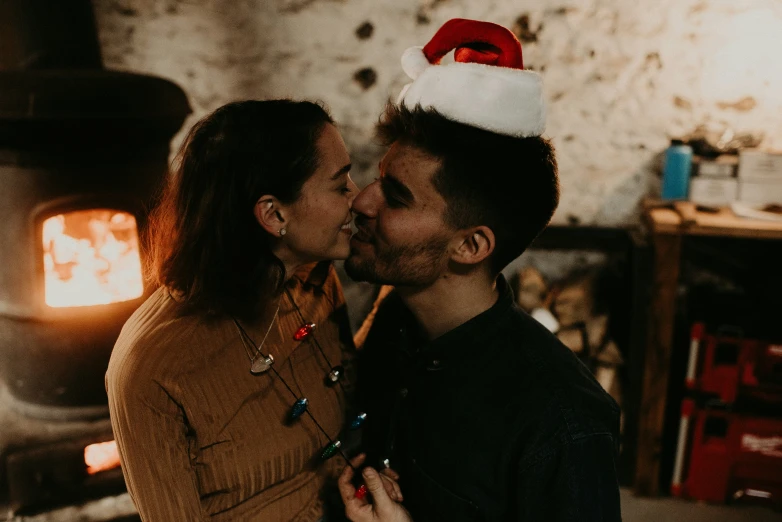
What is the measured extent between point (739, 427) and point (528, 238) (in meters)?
1.89

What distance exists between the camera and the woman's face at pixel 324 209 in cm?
163

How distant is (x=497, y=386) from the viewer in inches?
58.6

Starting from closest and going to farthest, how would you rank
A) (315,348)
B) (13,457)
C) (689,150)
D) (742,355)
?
(315,348) < (13,457) < (742,355) < (689,150)

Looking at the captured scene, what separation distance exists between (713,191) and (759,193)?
0.64 ft

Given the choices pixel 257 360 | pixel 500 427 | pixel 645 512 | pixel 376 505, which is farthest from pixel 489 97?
pixel 645 512

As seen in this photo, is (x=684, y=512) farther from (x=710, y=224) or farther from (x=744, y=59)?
(x=744, y=59)

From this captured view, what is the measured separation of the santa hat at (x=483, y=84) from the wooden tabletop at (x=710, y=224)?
4.89ft

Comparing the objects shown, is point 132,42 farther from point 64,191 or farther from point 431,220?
point 431,220

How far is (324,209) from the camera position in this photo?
164 centimetres

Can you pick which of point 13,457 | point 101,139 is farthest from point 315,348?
point 13,457

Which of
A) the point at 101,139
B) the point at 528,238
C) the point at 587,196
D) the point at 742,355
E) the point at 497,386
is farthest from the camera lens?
the point at 587,196

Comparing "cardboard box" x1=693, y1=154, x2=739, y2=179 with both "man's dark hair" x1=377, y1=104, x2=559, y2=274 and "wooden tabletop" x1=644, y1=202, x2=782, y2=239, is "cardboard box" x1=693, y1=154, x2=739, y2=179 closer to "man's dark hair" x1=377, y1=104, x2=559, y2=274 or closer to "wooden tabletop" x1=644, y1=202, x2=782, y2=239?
"wooden tabletop" x1=644, y1=202, x2=782, y2=239

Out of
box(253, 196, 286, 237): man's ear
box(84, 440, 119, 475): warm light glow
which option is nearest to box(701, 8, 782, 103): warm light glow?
box(253, 196, 286, 237): man's ear

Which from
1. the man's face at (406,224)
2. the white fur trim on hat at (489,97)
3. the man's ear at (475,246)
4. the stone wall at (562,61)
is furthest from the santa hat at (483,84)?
the stone wall at (562,61)
